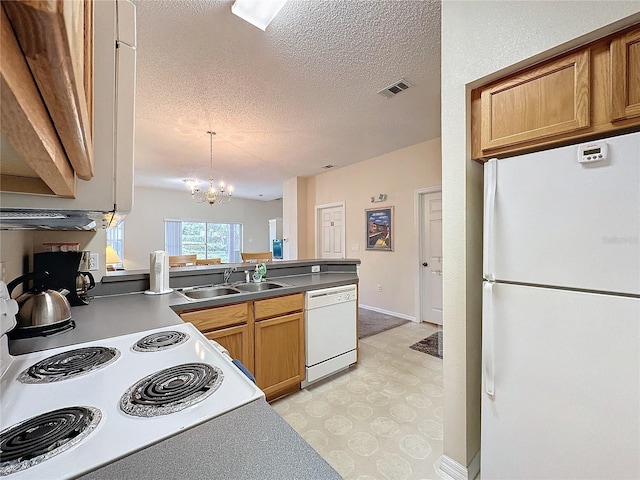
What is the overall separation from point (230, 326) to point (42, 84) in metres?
1.83

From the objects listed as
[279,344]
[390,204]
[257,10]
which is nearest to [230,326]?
[279,344]

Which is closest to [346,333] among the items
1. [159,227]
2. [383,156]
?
[383,156]

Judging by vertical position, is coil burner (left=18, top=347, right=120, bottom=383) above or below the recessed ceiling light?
below

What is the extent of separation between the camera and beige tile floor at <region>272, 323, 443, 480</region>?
156 centimetres

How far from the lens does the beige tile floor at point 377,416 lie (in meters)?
1.56

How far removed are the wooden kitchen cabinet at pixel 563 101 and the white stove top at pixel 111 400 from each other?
4.83 feet

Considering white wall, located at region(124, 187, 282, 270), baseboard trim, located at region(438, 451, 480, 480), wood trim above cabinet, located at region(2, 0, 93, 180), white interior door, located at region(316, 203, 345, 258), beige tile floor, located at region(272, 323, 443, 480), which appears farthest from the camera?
white wall, located at region(124, 187, 282, 270)

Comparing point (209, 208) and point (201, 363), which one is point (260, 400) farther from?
point (209, 208)

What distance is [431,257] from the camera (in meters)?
4.07

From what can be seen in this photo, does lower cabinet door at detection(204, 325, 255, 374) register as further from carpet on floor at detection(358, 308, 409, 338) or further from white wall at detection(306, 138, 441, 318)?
white wall at detection(306, 138, 441, 318)

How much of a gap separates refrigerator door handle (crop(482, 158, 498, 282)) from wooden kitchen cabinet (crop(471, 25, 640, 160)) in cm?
11

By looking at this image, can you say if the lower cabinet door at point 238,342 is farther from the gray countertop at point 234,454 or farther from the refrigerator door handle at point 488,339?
the refrigerator door handle at point 488,339

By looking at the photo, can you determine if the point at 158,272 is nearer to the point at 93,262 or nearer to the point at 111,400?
the point at 93,262

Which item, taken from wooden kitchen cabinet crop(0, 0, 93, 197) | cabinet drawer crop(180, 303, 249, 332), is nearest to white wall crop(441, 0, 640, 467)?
cabinet drawer crop(180, 303, 249, 332)
